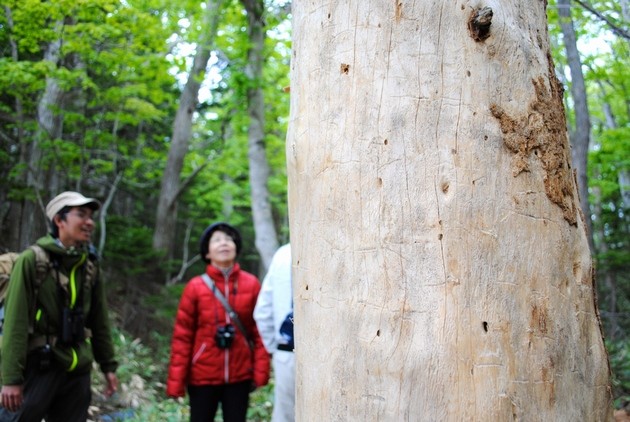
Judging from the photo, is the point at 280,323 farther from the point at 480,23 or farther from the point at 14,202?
the point at 14,202

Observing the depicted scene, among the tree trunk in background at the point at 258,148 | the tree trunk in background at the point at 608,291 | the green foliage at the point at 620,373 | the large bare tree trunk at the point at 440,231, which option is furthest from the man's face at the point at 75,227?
the tree trunk in background at the point at 608,291

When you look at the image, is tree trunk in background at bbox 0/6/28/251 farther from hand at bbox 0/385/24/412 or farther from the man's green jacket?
hand at bbox 0/385/24/412

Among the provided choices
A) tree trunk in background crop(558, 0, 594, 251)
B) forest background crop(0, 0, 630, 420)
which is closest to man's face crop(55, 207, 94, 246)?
forest background crop(0, 0, 630, 420)

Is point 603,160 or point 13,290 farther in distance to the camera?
point 603,160

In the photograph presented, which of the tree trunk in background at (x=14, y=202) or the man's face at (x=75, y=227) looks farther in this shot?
the tree trunk in background at (x=14, y=202)

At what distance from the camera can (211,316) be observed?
4.71 metres

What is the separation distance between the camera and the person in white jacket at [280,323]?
4.30 meters

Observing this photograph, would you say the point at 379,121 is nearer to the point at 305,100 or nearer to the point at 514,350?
the point at 305,100

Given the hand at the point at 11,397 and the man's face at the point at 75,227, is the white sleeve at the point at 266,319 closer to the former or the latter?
the man's face at the point at 75,227

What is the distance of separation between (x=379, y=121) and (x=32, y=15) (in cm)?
752

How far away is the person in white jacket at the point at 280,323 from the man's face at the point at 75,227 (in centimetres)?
130

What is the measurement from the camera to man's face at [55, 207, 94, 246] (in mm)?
4117

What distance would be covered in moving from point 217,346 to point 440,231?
11.2ft

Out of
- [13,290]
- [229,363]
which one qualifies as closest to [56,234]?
[13,290]
